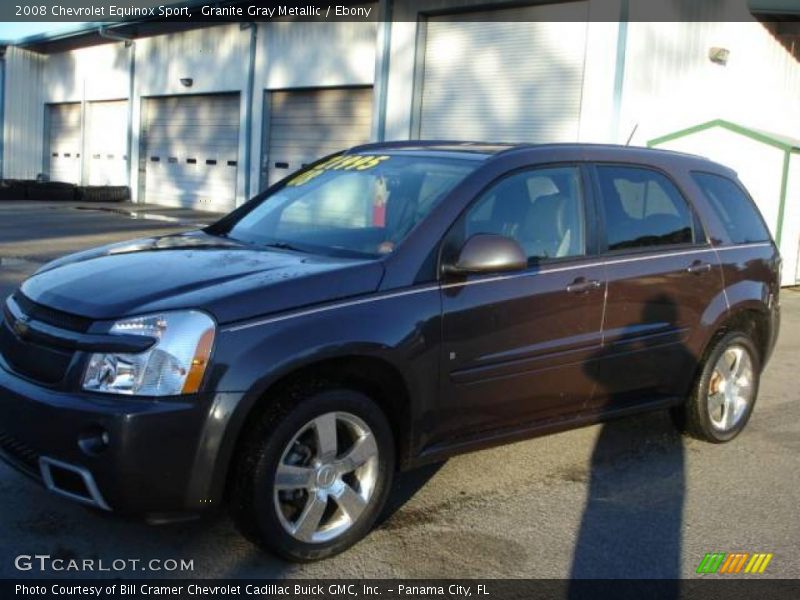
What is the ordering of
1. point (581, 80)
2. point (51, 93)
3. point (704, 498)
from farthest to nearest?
point (51, 93), point (581, 80), point (704, 498)

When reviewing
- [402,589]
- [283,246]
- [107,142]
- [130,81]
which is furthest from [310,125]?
[402,589]

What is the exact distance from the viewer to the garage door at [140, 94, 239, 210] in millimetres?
23092

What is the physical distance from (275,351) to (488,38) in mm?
13685

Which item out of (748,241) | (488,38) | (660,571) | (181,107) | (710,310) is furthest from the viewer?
(181,107)

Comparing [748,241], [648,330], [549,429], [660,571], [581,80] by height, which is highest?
[581,80]

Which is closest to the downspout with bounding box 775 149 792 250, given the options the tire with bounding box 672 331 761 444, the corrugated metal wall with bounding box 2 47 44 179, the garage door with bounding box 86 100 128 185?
the tire with bounding box 672 331 761 444

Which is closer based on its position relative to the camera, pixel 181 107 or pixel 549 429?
pixel 549 429

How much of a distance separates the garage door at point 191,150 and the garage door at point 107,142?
1.43m

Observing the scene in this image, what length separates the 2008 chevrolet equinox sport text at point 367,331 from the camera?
3.27 meters

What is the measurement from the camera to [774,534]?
426 centimetres

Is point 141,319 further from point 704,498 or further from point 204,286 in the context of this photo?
point 704,498

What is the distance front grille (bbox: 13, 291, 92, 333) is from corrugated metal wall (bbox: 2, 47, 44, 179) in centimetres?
3079

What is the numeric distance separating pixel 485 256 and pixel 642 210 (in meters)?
1.57

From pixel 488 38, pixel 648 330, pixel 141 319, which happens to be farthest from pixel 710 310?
pixel 488 38
